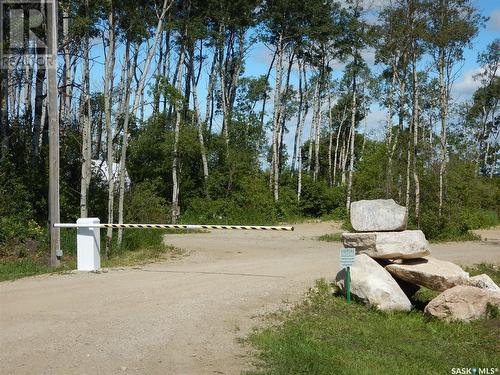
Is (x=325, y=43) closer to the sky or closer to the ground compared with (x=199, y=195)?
closer to the sky

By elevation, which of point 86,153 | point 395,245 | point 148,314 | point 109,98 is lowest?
point 148,314

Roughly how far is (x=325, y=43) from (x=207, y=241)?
22522 mm

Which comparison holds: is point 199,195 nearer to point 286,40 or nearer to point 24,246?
point 286,40

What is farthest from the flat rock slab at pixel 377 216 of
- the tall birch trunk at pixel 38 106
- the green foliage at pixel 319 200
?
the green foliage at pixel 319 200

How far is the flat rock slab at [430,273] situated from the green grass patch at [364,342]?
0.95m

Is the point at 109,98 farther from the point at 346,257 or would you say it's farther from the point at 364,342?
the point at 364,342

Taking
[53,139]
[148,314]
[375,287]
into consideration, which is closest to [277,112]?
[53,139]

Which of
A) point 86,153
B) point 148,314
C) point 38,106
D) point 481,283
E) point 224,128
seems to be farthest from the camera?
point 224,128

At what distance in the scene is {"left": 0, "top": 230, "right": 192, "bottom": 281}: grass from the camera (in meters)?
12.6

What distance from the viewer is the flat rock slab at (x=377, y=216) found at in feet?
35.7

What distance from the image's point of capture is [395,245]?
35.0ft

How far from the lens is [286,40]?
123ft

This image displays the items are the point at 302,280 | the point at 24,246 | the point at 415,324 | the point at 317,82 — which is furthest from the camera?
the point at 317,82

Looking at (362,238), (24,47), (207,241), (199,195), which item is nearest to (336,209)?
(199,195)
